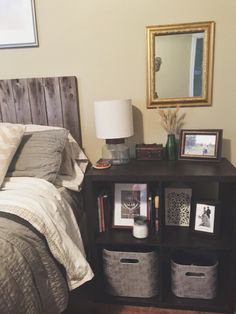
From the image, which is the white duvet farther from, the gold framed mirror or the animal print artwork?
the gold framed mirror

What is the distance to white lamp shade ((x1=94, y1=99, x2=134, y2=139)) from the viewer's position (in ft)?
4.99

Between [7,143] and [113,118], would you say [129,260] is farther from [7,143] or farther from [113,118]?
[7,143]

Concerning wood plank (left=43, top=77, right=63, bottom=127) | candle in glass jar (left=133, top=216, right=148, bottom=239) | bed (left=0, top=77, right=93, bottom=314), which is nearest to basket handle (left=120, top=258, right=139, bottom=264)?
candle in glass jar (left=133, top=216, right=148, bottom=239)

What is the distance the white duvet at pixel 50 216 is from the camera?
1.18 metres

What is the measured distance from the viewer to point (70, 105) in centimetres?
179

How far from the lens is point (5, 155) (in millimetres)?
1398

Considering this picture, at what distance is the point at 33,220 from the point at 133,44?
47.0 inches

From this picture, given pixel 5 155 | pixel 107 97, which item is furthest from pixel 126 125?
pixel 5 155

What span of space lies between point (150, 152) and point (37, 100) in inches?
32.3

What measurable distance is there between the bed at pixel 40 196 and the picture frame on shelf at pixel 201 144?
2.18 feet

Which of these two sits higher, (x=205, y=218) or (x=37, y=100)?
(x=37, y=100)

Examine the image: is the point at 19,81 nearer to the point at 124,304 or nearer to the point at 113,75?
the point at 113,75

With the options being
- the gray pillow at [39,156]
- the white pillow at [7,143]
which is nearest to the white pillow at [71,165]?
the gray pillow at [39,156]

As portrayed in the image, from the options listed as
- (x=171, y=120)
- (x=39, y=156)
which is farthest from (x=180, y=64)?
(x=39, y=156)
